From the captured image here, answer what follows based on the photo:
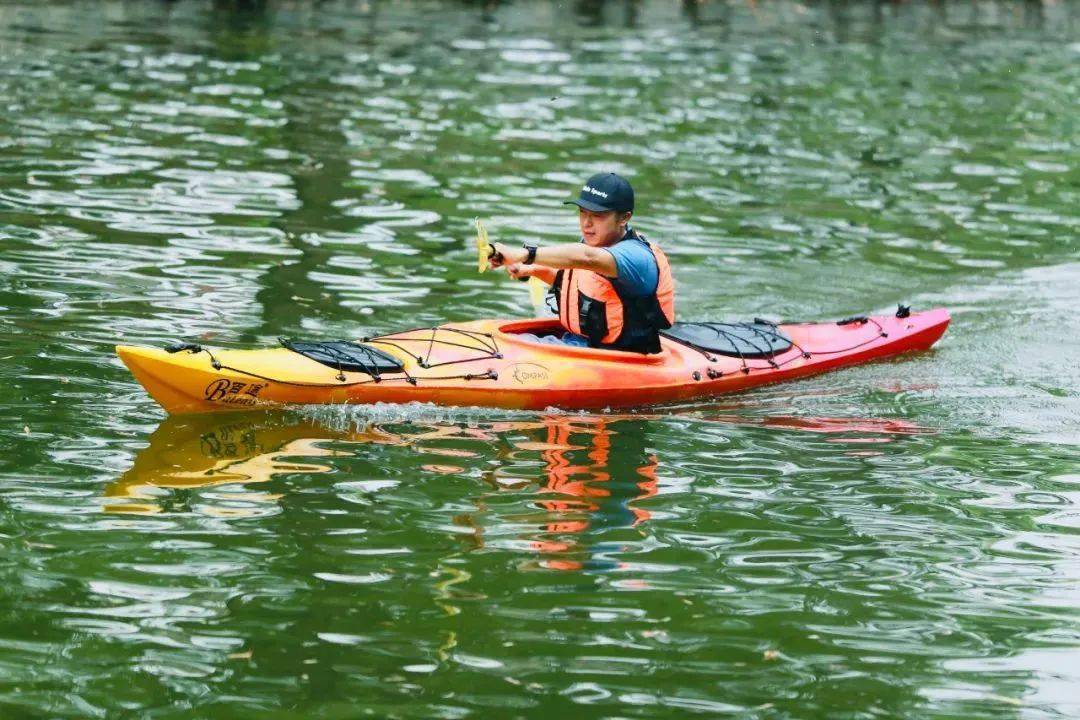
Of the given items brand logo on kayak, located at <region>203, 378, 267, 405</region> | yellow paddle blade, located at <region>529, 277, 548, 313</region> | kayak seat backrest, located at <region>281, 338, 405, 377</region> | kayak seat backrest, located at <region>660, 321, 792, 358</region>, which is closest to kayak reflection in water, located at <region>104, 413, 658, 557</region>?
brand logo on kayak, located at <region>203, 378, 267, 405</region>

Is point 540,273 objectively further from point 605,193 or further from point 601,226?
point 605,193

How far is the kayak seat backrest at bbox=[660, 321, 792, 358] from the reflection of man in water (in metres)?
1.00

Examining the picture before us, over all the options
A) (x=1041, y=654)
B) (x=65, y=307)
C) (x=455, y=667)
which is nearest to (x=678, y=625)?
(x=455, y=667)

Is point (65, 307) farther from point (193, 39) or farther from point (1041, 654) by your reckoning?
point (193, 39)

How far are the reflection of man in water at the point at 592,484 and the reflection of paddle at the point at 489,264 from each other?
101cm

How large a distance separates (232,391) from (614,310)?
2.24 metres

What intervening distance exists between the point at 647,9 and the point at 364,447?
943 inches

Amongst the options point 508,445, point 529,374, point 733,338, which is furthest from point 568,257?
point 733,338

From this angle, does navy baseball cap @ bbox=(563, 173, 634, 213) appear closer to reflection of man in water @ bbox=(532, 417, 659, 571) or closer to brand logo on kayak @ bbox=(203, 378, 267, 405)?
reflection of man in water @ bbox=(532, 417, 659, 571)

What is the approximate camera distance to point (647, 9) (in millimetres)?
30078

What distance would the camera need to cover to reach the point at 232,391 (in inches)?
303

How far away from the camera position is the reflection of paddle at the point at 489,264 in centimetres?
750

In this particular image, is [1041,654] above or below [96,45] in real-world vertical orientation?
below

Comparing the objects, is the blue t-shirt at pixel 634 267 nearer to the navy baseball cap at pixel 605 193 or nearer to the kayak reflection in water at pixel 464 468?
the navy baseball cap at pixel 605 193
